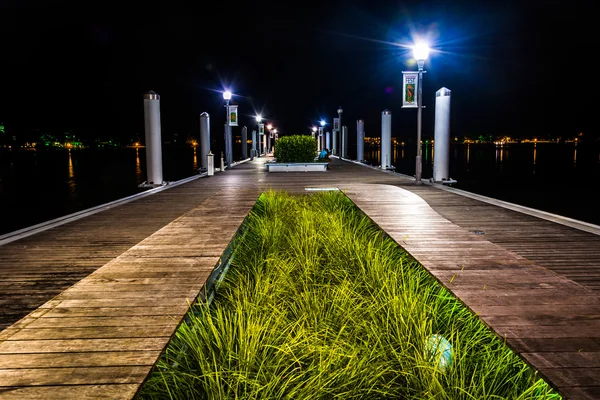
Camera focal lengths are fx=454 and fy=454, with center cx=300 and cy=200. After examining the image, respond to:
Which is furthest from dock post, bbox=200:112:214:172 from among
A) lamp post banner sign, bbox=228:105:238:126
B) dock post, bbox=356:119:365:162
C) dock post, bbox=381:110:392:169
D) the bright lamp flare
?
the bright lamp flare

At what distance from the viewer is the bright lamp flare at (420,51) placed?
1385 cm

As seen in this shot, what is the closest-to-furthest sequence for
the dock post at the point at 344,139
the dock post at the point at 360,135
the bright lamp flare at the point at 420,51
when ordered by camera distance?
the bright lamp flare at the point at 420,51, the dock post at the point at 360,135, the dock post at the point at 344,139

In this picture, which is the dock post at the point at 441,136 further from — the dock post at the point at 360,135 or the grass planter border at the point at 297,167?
the dock post at the point at 360,135

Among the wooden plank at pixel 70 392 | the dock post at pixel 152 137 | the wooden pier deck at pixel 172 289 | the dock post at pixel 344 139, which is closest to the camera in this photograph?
the wooden plank at pixel 70 392

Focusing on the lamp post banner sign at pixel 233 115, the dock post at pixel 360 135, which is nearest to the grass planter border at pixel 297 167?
the lamp post banner sign at pixel 233 115

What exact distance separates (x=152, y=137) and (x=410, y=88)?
8.74m

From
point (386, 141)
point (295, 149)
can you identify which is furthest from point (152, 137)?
point (386, 141)

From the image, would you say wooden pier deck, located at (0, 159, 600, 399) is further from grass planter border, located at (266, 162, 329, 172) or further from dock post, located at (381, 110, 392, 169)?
dock post, located at (381, 110, 392, 169)

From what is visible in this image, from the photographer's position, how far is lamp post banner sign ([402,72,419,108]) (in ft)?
49.4

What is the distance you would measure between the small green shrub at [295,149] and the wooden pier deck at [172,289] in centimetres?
1486

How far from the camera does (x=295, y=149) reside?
74.6 feet

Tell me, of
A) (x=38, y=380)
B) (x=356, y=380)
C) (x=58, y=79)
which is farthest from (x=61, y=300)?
(x=58, y=79)

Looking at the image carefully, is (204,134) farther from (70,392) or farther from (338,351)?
(70,392)

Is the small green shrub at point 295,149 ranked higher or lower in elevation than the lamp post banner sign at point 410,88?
lower
